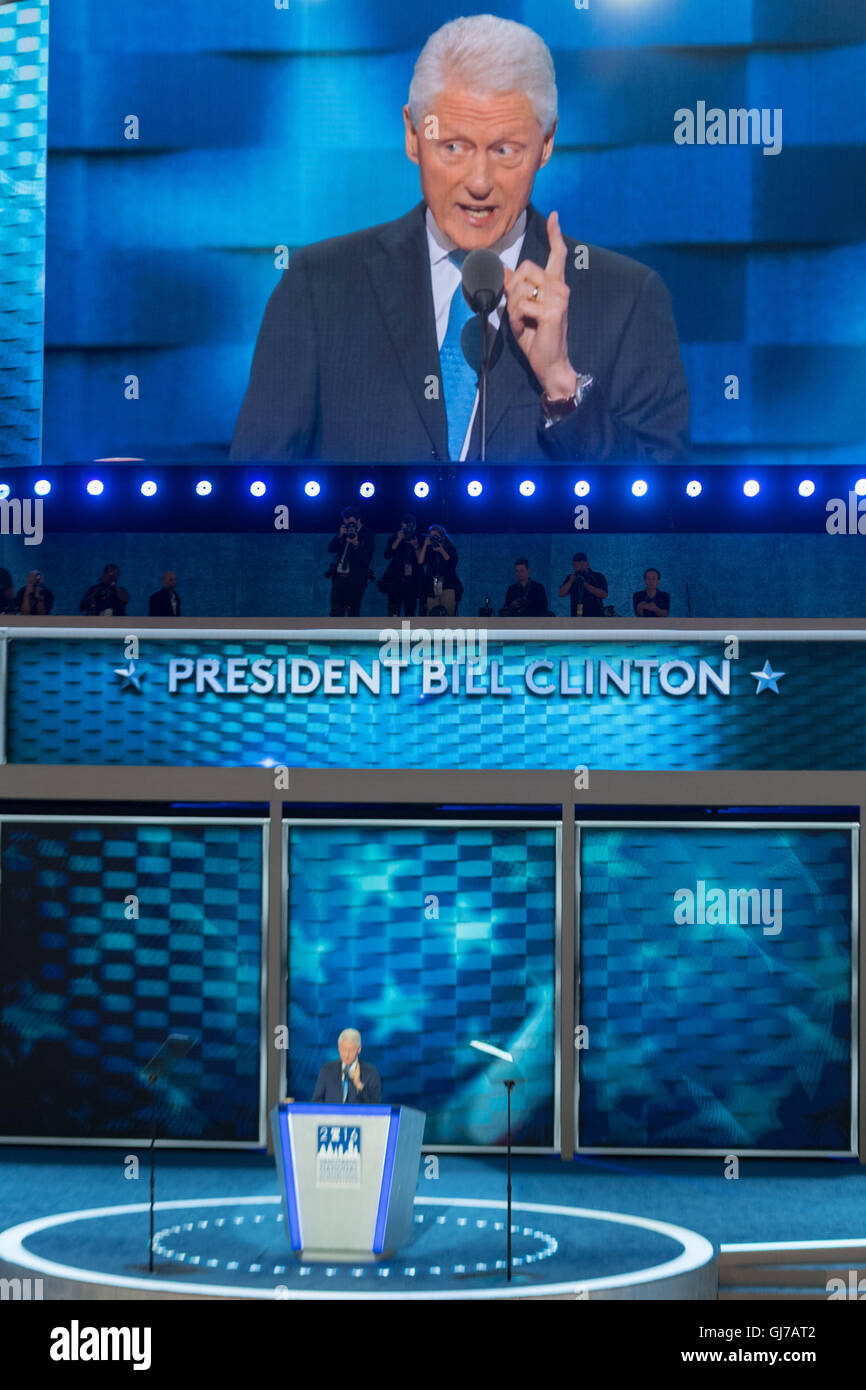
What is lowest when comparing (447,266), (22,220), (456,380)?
(456,380)

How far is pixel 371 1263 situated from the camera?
36.6 ft

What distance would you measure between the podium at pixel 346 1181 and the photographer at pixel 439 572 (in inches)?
228

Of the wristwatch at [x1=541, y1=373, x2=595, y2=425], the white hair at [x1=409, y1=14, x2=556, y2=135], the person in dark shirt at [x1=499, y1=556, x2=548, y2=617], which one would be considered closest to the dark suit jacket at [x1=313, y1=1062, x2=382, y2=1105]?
the person in dark shirt at [x1=499, y1=556, x2=548, y2=617]

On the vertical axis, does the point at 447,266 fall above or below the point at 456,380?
above

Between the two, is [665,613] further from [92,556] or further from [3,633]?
[92,556]

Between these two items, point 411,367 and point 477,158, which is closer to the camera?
point 411,367

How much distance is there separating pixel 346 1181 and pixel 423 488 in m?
9.48

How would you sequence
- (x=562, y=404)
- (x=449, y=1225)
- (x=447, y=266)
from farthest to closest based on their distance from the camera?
(x=447, y=266)
(x=562, y=404)
(x=449, y=1225)

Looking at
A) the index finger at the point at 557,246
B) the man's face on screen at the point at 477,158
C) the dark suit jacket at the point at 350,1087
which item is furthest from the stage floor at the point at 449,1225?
the man's face on screen at the point at 477,158

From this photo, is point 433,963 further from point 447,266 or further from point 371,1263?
point 447,266

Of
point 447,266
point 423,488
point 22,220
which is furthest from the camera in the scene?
point 22,220

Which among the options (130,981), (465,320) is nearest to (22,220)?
(465,320)

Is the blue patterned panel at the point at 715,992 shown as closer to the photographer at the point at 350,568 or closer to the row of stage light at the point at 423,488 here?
the photographer at the point at 350,568

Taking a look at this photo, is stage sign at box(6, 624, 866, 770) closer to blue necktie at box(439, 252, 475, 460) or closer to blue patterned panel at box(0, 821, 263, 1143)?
blue patterned panel at box(0, 821, 263, 1143)
